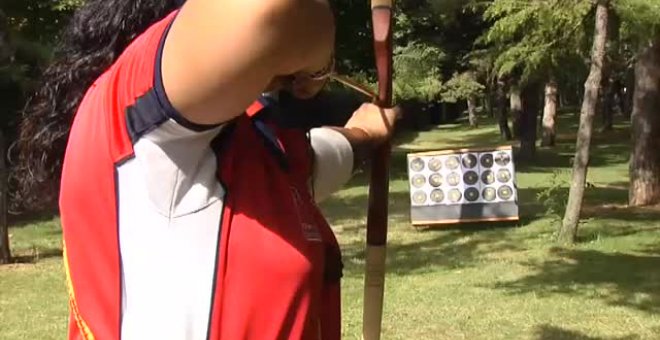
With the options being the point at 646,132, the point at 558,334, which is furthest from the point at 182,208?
the point at 646,132

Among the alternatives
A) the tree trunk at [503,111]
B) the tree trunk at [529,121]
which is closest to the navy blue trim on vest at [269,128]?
the tree trunk at [529,121]

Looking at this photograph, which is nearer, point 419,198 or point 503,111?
point 419,198

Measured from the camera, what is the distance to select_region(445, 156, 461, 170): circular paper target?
1134cm

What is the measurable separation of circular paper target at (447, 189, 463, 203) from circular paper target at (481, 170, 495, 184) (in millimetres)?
304

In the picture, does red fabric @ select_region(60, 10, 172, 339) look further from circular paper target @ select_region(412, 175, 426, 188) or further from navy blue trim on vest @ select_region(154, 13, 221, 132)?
circular paper target @ select_region(412, 175, 426, 188)

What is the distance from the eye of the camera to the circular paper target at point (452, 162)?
11.3 metres

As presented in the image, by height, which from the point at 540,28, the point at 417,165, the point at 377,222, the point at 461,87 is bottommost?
the point at 417,165

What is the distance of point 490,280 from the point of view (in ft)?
27.1

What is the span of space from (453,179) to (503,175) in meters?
0.57

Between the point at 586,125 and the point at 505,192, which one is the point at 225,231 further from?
the point at 505,192

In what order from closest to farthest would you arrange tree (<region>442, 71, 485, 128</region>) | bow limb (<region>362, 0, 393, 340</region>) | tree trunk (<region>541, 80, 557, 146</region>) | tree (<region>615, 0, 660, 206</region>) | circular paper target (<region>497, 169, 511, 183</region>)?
bow limb (<region>362, 0, 393, 340</region>)
circular paper target (<region>497, 169, 511, 183</region>)
tree (<region>615, 0, 660, 206</region>)
tree (<region>442, 71, 485, 128</region>)
tree trunk (<region>541, 80, 557, 146</region>)

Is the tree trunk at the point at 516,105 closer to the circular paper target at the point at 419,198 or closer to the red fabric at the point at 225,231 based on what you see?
the circular paper target at the point at 419,198

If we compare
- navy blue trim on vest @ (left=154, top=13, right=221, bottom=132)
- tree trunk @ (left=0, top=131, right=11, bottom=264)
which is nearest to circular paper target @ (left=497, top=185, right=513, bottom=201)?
tree trunk @ (left=0, top=131, right=11, bottom=264)

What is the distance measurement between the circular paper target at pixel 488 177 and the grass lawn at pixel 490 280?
0.53 meters
